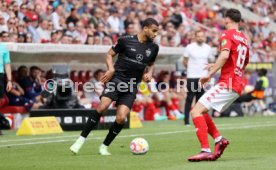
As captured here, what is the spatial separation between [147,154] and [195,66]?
8099mm

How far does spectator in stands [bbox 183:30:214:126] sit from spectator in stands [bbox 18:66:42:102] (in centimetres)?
401

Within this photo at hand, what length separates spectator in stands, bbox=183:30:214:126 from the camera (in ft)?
68.0

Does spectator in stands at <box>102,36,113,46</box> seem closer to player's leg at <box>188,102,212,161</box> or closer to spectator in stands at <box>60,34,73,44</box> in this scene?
spectator in stands at <box>60,34,73,44</box>

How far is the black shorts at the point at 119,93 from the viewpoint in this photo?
13180mm

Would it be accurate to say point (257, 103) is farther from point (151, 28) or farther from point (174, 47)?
point (151, 28)

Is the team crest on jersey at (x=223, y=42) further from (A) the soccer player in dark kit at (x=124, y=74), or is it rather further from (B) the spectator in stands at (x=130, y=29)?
(B) the spectator in stands at (x=130, y=29)

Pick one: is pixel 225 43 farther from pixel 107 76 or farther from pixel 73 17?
pixel 73 17

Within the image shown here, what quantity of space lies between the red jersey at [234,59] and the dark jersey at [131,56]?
6.12 ft

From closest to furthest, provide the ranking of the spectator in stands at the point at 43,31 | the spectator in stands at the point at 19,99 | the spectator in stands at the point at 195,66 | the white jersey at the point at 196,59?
the spectator in stands at the point at 195,66
the white jersey at the point at 196,59
the spectator in stands at the point at 19,99
the spectator in stands at the point at 43,31

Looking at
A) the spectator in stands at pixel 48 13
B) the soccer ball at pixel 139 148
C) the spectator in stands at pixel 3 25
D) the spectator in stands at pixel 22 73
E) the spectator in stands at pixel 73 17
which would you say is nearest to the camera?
the soccer ball at pixel 139 148

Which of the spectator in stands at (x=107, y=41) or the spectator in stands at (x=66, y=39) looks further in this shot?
the spectator in stands at (x=107, y=41)

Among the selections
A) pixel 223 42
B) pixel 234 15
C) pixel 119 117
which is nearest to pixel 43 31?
pixel 119 117

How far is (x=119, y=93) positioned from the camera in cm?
1328

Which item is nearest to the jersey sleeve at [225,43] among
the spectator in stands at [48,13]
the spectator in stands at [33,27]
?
the spectator in stands at [33,27]
